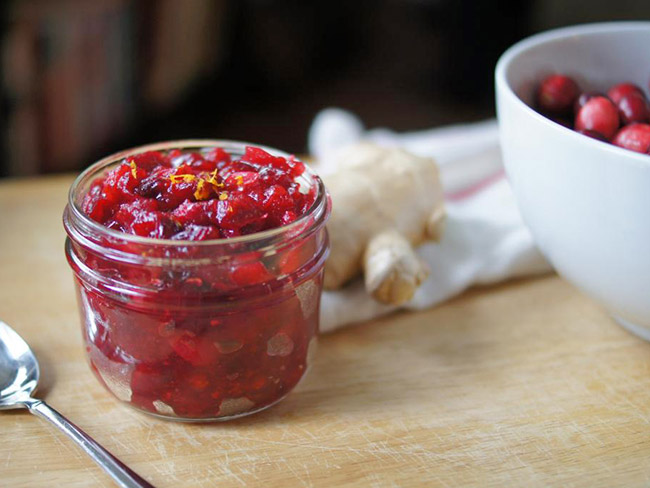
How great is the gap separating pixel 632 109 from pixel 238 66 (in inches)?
118

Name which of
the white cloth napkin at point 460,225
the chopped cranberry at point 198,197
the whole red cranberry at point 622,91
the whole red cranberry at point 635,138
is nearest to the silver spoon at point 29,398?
the chopped cranberry at point 198,197

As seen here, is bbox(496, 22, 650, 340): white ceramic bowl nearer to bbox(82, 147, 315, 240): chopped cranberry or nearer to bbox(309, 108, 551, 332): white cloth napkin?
bbox(309, 108, 551, 332): white cloth napkin

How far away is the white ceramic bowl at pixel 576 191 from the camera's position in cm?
85

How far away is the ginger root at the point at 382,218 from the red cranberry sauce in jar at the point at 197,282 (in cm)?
16

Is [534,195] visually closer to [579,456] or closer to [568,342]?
[568,342]

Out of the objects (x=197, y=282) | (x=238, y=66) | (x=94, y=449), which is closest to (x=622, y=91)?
(x=197, y=282)

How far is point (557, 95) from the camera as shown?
1108 millimetres

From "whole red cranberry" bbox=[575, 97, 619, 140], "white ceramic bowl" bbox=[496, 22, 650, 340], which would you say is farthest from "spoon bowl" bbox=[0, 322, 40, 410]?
"whole red cranberry" bbox=[575, 97, 619, 140]

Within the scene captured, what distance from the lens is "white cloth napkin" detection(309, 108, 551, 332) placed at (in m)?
1.12

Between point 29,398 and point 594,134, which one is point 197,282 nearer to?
point 29,398

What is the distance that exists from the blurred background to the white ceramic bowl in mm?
1707

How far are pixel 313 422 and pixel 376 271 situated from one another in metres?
0.24

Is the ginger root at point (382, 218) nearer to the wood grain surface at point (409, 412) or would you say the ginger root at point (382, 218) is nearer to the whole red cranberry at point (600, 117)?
the wood grain surface at point (409, 412)

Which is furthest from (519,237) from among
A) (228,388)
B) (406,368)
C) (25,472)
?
(25,472)
